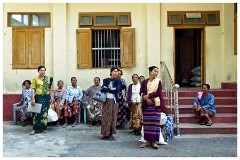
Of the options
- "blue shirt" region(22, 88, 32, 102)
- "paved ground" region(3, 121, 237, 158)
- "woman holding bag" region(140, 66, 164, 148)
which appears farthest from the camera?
"blue shirt" region(22, 88, 32, 102)

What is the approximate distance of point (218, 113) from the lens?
9.05 meters

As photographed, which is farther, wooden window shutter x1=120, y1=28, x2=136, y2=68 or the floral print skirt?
wooden window shutter x1=120, y1=28, x2=136, y2=68

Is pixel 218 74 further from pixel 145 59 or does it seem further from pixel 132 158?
pixel 132 158

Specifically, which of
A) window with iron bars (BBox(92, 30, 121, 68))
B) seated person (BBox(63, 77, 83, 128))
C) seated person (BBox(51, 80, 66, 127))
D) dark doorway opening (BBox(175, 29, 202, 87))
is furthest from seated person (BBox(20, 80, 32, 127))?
dark doorway opening (BBox(175, 29, 202, 87))

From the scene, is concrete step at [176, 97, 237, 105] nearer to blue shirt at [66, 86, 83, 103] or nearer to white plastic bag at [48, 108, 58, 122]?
blue shirt at [66, 86, 83, 103]

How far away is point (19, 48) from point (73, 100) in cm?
259

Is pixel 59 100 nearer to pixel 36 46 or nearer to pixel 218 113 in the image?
pixel 36 46

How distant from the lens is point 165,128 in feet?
24.7

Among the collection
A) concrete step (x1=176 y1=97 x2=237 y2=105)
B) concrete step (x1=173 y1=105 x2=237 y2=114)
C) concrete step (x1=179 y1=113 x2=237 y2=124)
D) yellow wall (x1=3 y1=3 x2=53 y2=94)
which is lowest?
concrete step (x1=179 y1=113 x2=237 y2=124)

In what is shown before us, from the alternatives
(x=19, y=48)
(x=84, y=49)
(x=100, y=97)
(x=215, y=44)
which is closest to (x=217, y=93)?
(x=215, y=44)

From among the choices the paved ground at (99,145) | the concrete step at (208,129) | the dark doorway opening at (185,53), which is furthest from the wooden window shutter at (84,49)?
the dark doorway opening at (185,53)

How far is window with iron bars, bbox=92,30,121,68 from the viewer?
35.5ft

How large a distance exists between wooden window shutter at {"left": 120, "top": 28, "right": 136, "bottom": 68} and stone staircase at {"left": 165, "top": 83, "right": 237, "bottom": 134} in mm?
1766

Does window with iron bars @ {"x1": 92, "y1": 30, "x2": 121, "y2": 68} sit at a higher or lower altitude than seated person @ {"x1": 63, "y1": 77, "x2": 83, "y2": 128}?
higher
